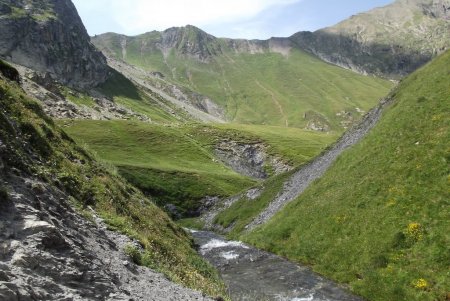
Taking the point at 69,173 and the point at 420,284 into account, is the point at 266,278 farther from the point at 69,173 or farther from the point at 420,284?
the point at 69,173

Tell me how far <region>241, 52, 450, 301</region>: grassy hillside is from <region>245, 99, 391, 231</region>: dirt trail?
5447 mm

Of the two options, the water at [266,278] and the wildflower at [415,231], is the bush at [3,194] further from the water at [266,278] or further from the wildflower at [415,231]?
the wildflower at [415,231]

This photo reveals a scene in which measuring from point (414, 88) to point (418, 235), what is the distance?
32.7 metres

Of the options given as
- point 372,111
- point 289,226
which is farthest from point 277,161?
point 289,226

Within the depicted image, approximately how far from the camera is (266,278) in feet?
119

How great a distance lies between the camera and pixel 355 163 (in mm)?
48438

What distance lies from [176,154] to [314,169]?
6721 cm

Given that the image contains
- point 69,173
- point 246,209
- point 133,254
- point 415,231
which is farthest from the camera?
point 246,209

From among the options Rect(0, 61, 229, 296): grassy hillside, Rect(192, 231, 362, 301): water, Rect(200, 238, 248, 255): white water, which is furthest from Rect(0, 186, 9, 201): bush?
Rect(200, 238, 248, 255): white water

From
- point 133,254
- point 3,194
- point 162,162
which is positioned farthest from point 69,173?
point 162,162

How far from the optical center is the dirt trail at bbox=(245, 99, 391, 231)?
194 feet

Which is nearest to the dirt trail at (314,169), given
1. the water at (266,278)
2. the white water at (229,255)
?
the white water at (229,255)

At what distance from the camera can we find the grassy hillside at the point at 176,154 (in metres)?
90.4

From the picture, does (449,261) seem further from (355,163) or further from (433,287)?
(355,163)
